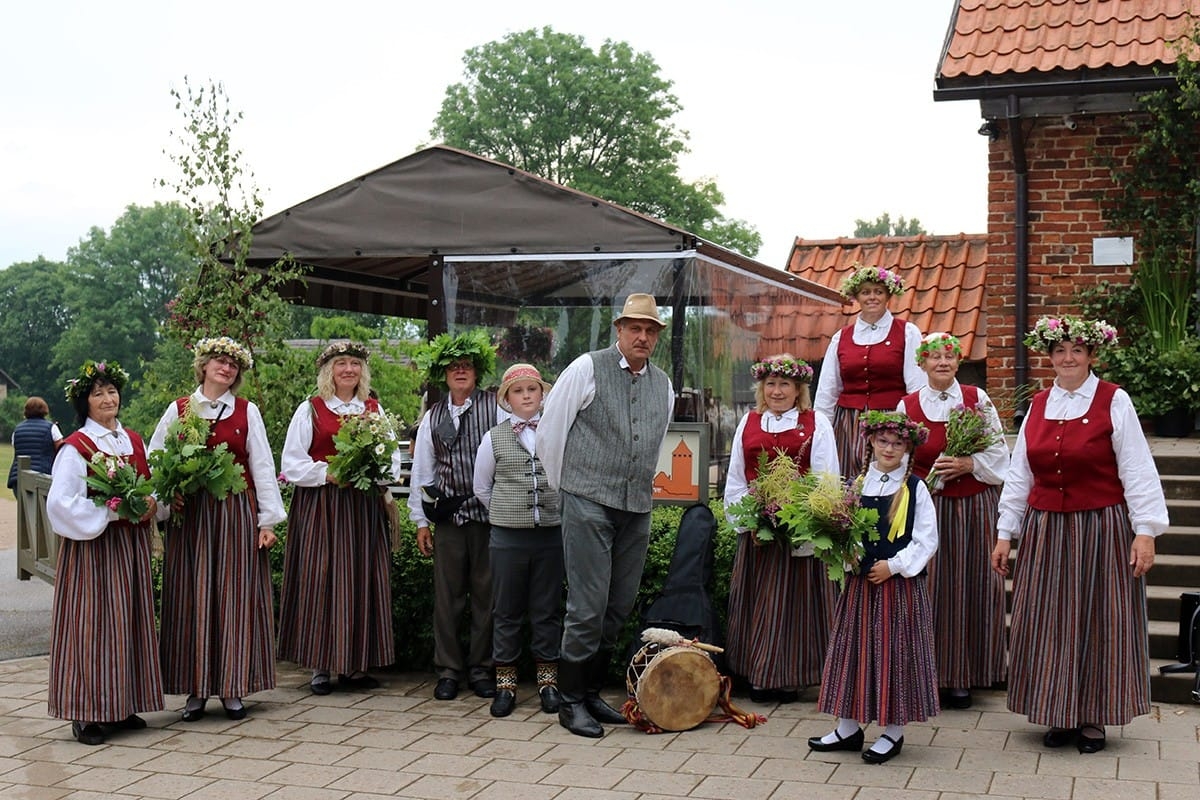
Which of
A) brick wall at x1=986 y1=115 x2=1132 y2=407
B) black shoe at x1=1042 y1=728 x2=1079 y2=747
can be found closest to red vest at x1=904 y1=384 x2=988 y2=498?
black shoe at x1=1042 y1=728 x2=1079 y2=747

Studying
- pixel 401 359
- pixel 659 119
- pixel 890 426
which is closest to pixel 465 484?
pixel 890 426

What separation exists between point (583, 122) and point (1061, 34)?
32487mm

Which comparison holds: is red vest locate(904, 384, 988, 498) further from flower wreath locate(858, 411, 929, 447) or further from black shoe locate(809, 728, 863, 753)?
black shoe locate(809, 728, 863, 753)

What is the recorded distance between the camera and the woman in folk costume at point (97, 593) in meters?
5.63

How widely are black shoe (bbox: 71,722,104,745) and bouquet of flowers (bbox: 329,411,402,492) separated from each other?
62.6 inches

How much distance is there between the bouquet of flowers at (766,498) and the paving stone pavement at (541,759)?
0.87m

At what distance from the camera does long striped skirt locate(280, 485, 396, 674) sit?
6574 millimetres

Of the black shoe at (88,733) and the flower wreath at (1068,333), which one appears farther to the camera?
the black shoe at (88,733)

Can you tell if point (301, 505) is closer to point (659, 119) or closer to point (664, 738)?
point (664, 738)

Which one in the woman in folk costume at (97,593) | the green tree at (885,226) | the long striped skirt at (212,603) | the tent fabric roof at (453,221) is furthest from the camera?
the green tree at (885,226)

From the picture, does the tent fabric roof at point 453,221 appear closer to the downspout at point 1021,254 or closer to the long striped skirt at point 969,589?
the long striped skirt at point 969,589

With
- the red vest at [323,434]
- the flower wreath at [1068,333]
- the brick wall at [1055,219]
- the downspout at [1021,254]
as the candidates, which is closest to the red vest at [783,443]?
the flower wreath at [1068,333]

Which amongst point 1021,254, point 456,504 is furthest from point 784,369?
point 1021,254

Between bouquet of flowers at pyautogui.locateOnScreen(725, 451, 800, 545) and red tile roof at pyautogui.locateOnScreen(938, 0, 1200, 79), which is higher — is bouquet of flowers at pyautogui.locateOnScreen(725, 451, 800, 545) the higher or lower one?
the lower one
